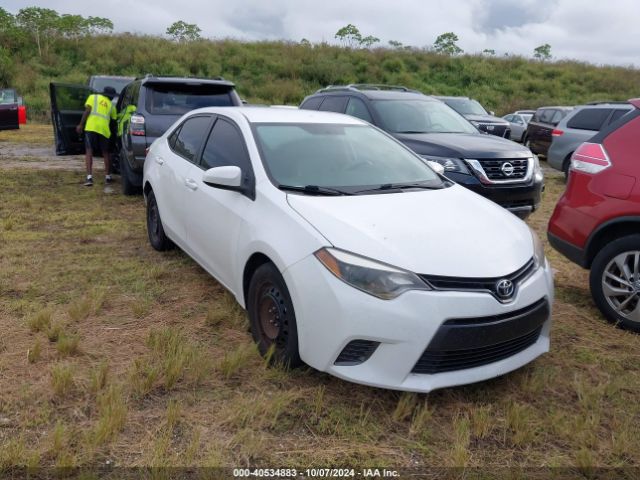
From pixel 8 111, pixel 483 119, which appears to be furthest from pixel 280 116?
pixel 8 111

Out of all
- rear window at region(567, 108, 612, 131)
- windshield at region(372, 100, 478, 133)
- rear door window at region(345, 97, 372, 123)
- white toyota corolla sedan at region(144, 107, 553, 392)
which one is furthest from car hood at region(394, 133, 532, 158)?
rear window at region(567, 108, 612, 131)

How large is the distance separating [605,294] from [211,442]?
3057 mm

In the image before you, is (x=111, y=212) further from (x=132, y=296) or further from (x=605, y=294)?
(x=605, y=294)

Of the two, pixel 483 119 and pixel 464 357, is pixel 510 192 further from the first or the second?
pixel 483 119

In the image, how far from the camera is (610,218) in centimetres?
400

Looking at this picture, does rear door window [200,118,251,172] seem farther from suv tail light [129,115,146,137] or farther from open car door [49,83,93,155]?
open car door [49,83,93,155]

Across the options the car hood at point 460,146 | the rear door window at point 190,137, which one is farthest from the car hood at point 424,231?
the car hood at point 460,146

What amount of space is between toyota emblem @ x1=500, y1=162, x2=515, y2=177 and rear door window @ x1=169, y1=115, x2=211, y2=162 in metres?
3.51

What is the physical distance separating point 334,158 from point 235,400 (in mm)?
1802

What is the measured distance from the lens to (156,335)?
3.63 metres

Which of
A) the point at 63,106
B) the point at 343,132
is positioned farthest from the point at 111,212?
the point at 343,132

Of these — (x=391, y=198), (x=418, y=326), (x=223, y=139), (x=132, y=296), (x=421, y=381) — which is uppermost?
(x=223, y=139)

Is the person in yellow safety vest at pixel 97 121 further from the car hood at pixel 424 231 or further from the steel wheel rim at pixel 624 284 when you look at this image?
the steel wheel rim at pixel 624 284

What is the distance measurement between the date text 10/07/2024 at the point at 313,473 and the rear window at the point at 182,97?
6027mm
